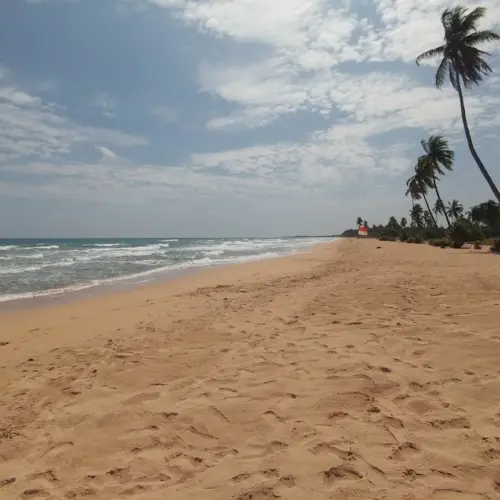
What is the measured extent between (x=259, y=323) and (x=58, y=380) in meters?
3.08

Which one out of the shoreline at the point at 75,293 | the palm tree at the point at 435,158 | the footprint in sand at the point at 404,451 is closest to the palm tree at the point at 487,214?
the palm tree at the point at 435,158

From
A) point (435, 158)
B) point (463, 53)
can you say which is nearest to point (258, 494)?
point (463, 53)

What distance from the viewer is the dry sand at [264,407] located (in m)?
2.42

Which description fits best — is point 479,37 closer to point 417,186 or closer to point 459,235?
point 459,235

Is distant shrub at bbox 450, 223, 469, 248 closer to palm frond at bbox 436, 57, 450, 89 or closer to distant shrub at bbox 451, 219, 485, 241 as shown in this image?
distant shrub at bbox 451, 219, 485, 241

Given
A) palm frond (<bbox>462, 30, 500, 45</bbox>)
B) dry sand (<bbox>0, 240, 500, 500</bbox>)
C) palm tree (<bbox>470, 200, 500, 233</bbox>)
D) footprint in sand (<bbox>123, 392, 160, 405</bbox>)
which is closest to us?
dry sand (<bbox>0, 240, 500, 500</bbox>)

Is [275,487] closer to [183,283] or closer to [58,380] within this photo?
[58,380]

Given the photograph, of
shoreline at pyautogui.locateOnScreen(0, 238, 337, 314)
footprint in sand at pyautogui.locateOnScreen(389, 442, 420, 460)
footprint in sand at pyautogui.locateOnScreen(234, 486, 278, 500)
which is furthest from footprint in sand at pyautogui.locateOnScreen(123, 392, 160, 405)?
shoreline at pyautogui.locateOnScreen(0, 238, 337, 314)

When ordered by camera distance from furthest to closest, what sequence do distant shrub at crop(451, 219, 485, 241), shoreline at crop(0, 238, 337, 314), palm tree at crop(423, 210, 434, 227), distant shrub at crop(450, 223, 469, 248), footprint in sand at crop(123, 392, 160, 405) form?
palm tree at crop(423, 210, 434, 227) → distant shrub at crop(451, 219, 485, 241) → distant shrub at crop(450, 223, 469, 248) → shoreline at crop(0, 238, 337, 314) → footprint in sand at crop(123, 392, 160, 405)

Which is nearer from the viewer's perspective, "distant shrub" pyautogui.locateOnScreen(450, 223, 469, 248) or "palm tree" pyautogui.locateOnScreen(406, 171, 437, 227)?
"distant shrub" pyautogui.locateOnScreen(450, 223, 469, 248)

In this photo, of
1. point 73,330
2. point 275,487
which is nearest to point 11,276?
point 73,330

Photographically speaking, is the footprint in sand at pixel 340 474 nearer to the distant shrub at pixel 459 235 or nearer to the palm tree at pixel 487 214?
the distant shrub at pixel 459 235

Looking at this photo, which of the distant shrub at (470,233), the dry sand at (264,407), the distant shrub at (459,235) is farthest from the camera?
the distant shrub at (470,233)

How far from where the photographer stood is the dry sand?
2.42m
